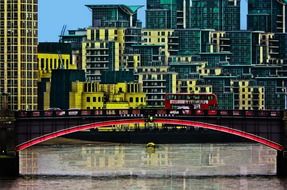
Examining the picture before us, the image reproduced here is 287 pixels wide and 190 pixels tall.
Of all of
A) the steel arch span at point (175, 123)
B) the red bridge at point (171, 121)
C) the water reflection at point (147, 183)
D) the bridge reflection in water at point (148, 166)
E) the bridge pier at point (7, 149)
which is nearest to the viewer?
the water reflection at point (147, 183)

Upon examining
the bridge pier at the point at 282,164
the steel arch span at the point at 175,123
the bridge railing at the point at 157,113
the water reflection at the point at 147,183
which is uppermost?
the bridge railing at the point at 157,113

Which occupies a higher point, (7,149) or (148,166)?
(7,149)

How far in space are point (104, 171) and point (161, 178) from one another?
13.1m

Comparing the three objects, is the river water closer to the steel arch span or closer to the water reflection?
the water reflection

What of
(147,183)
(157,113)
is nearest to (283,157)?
(157,113)

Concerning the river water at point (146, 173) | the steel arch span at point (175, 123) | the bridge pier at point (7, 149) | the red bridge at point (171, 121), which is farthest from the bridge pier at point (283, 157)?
the bridge pier at point (7, 149)

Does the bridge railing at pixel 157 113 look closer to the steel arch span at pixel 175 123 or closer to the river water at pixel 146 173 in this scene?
the steel arch span at pixel 175 123

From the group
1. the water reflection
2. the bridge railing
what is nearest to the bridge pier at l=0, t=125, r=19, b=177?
the bridge railing

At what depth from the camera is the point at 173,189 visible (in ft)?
460

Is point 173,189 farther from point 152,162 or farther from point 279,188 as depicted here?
point 152,162

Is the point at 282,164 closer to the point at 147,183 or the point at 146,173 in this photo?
the point at 146,173

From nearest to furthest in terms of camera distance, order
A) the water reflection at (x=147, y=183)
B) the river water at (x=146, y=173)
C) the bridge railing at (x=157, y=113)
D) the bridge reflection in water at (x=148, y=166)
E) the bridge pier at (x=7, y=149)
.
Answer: the water reflection at (x=147, y=183) < the river water at (x=146, y=173) < the bridge pier at (x=7, y=149) < the bridge railing at (x=157, y=113) < the bridge reflection in water at (x=148, y=166)

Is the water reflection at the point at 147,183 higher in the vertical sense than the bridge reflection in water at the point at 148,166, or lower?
higher

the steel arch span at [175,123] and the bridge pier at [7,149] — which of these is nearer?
the bridge pier at [7,149]
